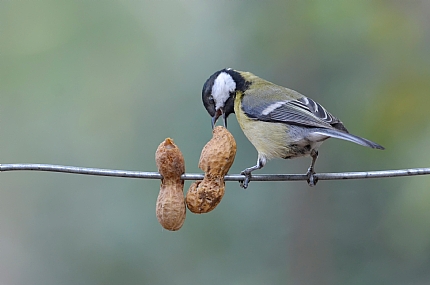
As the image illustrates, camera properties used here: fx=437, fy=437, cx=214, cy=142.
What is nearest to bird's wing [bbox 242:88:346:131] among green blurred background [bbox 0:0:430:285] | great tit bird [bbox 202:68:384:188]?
great tit bird [bbox 202:68:384:188]

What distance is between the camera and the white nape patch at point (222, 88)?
1613 mm

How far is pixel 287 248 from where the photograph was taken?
1849 millimetres

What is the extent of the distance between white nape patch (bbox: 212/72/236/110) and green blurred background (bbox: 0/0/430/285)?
299mm

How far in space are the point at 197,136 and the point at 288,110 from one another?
615 mm

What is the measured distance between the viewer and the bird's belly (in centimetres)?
137

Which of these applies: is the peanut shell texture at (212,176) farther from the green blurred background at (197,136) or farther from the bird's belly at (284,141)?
the green blurred background at (197,136)

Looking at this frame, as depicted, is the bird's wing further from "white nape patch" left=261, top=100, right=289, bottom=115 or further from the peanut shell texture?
the peanut shell texture

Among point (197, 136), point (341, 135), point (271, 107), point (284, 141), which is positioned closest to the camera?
point (341, 135)

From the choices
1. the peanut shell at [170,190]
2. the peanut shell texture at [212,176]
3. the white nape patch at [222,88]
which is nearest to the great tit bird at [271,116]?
the white nape patch at [222,88]

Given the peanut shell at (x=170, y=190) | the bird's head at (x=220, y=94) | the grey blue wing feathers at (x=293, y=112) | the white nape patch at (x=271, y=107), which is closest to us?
the peanut shell at (x=170, y=190)

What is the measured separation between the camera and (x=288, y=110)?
1460 mm

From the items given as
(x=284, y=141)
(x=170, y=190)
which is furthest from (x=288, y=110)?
(x=170, y=190)

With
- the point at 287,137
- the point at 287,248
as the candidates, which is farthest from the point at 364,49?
the point at 287,248

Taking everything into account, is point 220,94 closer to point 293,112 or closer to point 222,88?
point 222,88
